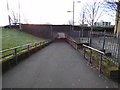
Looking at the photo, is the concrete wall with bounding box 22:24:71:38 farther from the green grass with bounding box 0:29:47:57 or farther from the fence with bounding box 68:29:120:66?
the fence with bounding box 68:29:120:66

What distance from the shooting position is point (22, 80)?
2.89m

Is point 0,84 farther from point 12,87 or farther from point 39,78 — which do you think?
point 39,78

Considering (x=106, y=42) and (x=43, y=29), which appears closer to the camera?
(x=106, y=42)

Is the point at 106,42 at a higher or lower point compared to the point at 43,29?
lower

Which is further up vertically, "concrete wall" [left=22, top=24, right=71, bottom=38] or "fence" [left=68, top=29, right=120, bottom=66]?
"concrete wall" [left=22, top=24, right=71, bottom=38]

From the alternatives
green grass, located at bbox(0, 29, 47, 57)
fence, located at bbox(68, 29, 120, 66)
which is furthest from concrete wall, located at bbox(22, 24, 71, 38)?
fence, located at bbox(68, 29, 120, 66)

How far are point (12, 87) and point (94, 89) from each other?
2.66 m

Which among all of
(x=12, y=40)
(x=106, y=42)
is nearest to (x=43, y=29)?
(x=12, y=40)

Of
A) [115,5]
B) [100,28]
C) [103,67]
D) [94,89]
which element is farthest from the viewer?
[100,28]

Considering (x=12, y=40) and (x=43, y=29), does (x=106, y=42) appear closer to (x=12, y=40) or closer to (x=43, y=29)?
(x=12, y=40)

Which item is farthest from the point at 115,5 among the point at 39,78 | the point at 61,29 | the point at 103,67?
the point at 61,29

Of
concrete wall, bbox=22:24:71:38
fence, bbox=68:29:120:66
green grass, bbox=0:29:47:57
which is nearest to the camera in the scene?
fence, bbox=68:29:120:66

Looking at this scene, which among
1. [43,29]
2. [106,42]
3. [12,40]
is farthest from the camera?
[43,29]

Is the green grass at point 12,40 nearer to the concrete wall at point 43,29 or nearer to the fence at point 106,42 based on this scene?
the fence at point 106,42
